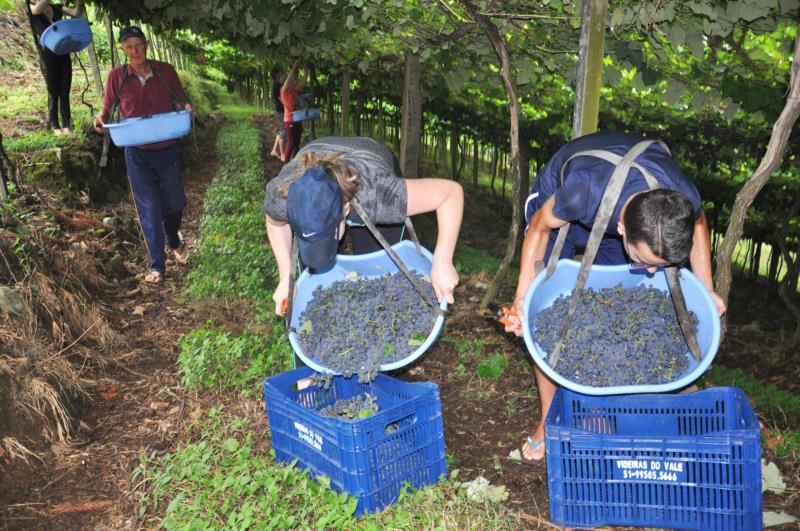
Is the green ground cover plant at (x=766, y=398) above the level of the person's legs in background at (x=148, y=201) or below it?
below

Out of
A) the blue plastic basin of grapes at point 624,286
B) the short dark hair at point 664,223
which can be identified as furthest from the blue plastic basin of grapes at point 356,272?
the short dark hair at point 664,223

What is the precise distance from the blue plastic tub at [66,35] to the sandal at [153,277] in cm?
221

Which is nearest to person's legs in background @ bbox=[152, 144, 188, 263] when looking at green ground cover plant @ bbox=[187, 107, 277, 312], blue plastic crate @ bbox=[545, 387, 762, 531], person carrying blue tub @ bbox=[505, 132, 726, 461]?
green ground cover plant @ bbox=[187, 107, 277, 312]

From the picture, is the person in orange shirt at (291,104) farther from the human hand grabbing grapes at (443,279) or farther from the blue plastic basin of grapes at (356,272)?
the human hand grabbing grapes at (443,279)

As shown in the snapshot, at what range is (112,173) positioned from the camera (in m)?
7.53

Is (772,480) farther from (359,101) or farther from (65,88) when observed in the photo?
(359,101)

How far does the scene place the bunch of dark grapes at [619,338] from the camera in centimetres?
258

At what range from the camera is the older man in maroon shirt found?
5.11m

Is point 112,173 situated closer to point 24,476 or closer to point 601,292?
point 24,476

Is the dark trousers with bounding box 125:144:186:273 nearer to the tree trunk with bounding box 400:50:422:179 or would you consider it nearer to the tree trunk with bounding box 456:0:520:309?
the tree trunk with bounding box 400:50:422:179

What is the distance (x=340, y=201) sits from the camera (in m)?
2.40

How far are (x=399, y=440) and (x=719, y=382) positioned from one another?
273 cm

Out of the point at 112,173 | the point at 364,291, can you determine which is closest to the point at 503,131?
the point at 112,173

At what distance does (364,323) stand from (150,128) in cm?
291
